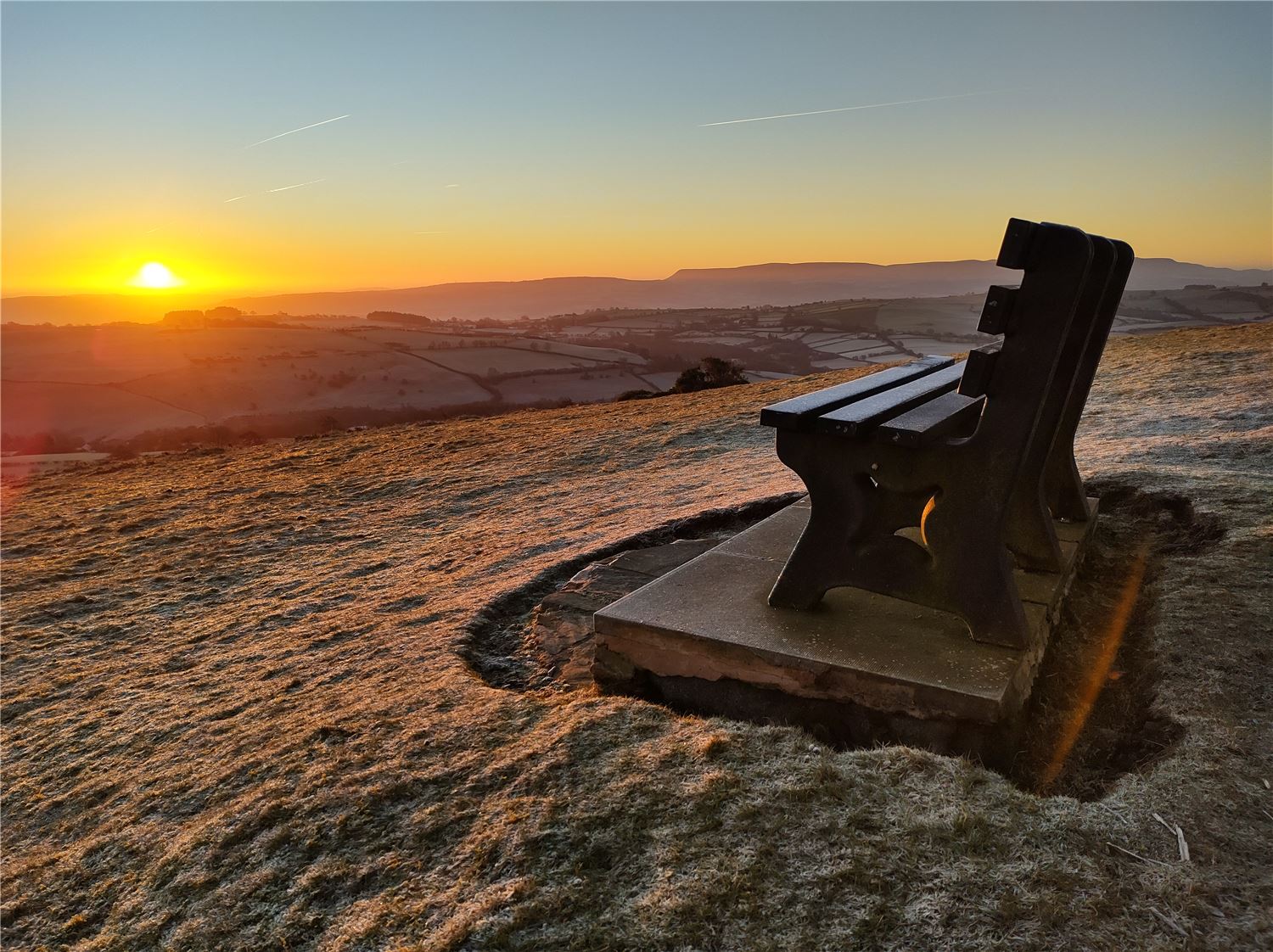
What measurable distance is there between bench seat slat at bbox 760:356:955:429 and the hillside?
1144 millimetres

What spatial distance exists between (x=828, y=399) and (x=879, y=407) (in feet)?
0.87

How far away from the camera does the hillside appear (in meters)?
2.02

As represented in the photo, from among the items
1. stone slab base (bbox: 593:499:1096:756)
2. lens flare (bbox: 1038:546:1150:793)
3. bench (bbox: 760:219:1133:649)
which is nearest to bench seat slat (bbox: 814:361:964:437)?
bench (bbox: 760:219:1133:649)

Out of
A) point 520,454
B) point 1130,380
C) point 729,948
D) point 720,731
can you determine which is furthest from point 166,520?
point 1130,380

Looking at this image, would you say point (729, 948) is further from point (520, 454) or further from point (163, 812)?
point (520, 454)

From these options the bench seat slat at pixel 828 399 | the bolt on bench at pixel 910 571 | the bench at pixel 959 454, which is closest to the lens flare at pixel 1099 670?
the bolt on bench at pixel 910 571

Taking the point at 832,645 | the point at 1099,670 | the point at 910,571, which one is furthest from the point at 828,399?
the point at 1099,670

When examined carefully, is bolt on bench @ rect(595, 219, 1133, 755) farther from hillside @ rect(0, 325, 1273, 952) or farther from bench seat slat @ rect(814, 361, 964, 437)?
hillside @ rect(0, 325, 1273, 952)

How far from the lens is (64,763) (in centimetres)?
340

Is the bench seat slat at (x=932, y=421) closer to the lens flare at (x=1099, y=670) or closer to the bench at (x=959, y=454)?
the bench at (x=959, y=454)

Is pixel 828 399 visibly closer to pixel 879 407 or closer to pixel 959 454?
pixel 879 407

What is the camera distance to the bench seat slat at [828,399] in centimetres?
305

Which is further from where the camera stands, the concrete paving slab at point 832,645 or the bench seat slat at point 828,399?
the bench seat slat at point 828,399

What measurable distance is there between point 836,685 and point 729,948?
1.09 metres
